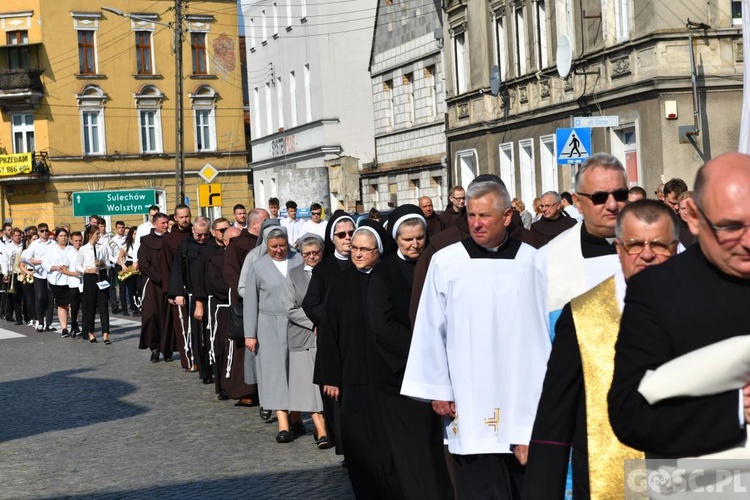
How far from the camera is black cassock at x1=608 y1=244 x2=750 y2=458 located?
3367 mm

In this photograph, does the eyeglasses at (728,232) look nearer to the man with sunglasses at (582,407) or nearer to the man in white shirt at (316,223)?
the man with sunglasses at (582,407)

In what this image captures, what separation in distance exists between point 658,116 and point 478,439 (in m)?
21.6

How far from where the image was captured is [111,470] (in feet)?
36.4

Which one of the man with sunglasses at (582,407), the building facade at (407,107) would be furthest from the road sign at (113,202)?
the man with sunglasses at (582,407)

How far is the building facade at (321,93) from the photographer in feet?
176

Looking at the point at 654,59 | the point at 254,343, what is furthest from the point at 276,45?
the point at 254,343

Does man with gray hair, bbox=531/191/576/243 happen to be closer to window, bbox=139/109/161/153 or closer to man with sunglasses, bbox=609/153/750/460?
man with sunglasses, bbox=609/153/750/460

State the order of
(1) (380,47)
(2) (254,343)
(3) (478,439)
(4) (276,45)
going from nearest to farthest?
(3) (478,439) < (2) (254,343) < (1) (380,47) < (4) (276,45)

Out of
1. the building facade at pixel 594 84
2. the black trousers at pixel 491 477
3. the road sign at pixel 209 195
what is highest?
the building facade at pixel 594 84

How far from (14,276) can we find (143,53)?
143ft

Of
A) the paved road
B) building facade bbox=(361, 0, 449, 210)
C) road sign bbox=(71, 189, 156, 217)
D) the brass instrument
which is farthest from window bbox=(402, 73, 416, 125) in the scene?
the paved road

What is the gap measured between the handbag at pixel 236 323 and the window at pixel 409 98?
110ft

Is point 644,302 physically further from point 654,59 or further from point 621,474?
point 654,59

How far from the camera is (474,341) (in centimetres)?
695
